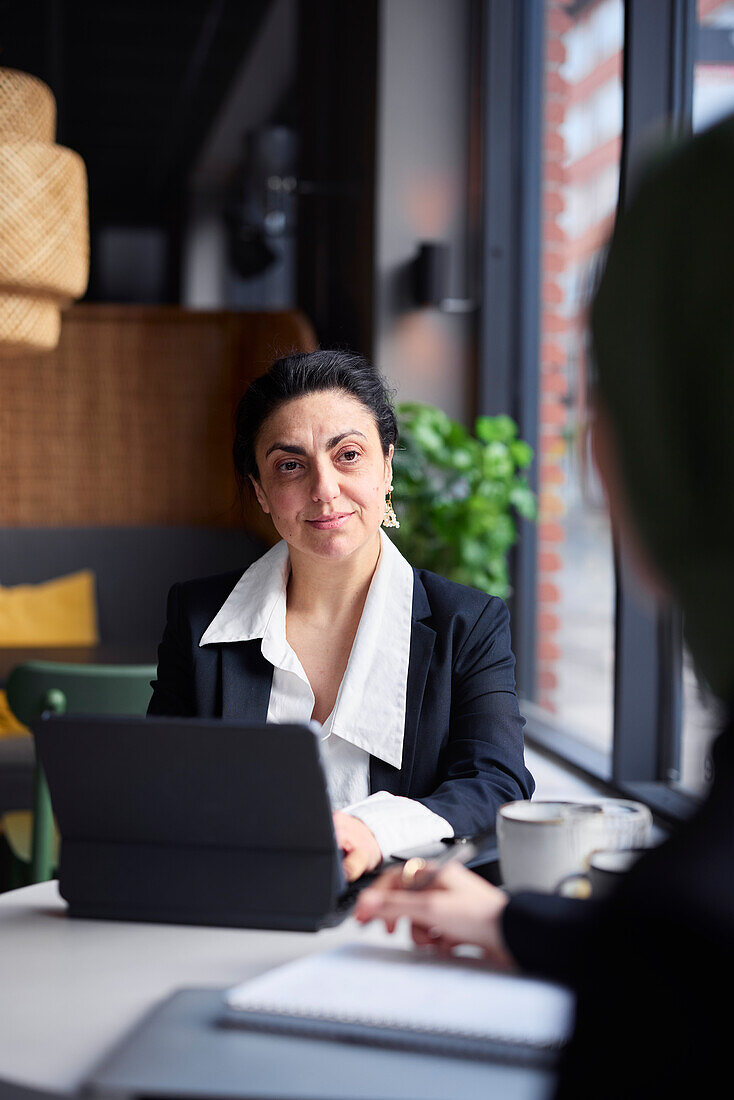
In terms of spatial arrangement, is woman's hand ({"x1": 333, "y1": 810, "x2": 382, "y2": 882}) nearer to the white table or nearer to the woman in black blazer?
the white table

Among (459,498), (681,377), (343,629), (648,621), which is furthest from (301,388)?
(459,498)

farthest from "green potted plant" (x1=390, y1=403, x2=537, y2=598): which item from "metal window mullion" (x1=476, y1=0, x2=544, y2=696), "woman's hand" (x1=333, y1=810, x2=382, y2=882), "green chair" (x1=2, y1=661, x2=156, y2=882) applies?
"woman's hand" (x1=333, y1=810, x2=382, y2=882)

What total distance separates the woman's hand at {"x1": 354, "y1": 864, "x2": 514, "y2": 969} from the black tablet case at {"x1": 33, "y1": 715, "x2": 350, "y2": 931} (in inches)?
4.1

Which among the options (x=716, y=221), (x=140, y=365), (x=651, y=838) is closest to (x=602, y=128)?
(x=140, y=365)

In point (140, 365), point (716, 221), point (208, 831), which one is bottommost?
point (208, 831)

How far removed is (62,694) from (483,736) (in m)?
1.08

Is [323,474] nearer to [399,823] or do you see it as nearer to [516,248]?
[399,823]

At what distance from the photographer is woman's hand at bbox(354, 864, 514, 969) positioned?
911 mm

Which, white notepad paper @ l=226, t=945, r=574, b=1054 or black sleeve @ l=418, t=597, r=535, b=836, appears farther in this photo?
black sleeve @ l=418, t=597, r=535, b=836

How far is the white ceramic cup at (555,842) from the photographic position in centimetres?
106

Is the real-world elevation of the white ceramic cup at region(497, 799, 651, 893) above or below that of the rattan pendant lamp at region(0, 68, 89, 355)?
below

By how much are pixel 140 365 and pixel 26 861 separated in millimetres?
3231

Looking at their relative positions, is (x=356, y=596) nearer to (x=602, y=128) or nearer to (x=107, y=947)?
(x=107, y=947)

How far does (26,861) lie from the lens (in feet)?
8.45
